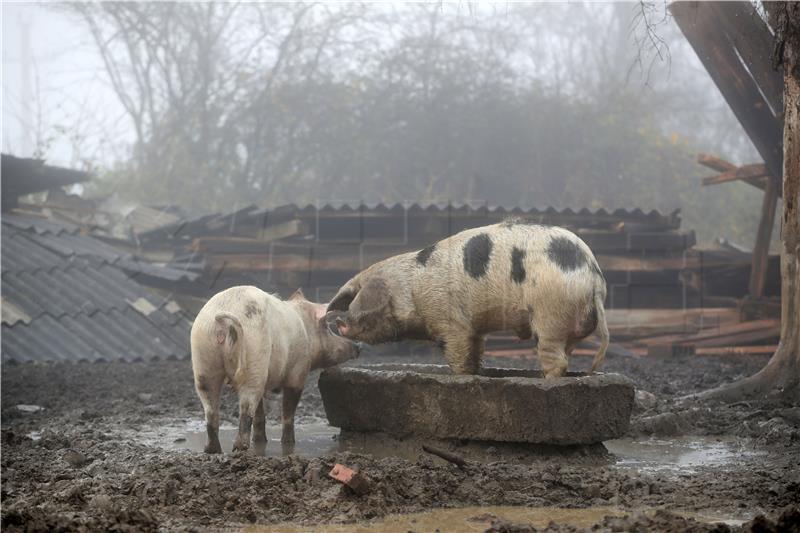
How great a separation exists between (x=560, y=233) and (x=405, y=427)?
1.75m

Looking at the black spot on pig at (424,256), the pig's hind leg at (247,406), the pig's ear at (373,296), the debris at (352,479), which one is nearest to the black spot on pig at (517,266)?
the black spot on pig at (424,256)

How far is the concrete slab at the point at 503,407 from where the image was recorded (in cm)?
645

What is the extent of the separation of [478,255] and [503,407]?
120 cm

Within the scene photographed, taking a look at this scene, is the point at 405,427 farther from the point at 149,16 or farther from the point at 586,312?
the point at 149,16

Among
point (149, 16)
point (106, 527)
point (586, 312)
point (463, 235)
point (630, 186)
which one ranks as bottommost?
point (106, 527)

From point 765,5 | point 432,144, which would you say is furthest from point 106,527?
point 432,144

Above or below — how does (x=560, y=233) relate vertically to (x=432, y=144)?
below

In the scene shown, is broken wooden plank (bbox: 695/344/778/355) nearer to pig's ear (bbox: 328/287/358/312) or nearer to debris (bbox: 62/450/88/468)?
pig's ear (bbox: 328/287/358/312)

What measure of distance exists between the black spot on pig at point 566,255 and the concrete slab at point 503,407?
77 cm

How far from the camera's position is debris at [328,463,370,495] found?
16.7 feet

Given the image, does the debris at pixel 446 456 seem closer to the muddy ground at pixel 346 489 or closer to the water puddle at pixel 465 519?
the muddy ground at pixel 346 489

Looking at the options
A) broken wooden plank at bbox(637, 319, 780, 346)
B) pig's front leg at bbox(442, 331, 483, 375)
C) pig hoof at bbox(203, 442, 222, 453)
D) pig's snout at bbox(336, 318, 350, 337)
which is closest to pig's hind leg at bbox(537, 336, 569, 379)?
pig's front leg at bbox(442, 331, 483, 375)

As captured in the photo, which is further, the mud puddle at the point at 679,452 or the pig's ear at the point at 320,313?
the pig's ear at the point at 320,313

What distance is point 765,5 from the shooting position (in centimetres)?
897
